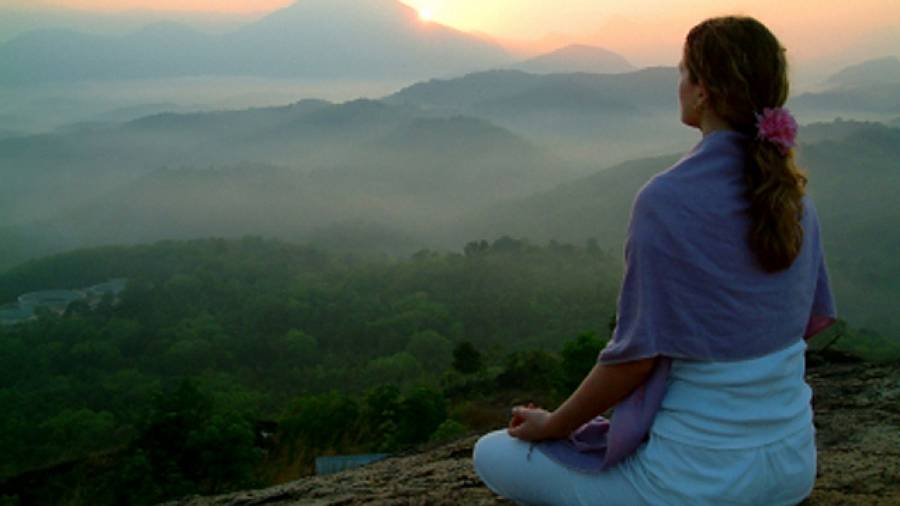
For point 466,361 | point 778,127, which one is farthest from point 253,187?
point 778,127

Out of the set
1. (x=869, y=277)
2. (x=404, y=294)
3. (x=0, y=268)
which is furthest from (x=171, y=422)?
(x=0, y=268)

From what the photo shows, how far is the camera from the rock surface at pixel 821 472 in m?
2.96

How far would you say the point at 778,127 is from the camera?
5.98ft

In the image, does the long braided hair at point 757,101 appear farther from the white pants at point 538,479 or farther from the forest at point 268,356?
the forest at point 268,356

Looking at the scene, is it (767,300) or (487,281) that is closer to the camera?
(767,300)

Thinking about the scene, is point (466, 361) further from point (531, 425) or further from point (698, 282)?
point (698, 282)

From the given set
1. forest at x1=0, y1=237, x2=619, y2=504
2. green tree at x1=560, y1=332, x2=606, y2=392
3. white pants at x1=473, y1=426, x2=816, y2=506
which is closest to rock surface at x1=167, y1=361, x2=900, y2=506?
white pants at x1=473, y1=426, x2=816, y2=506

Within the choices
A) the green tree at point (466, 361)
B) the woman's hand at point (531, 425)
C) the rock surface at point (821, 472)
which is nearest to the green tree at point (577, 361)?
the rock surface at point (821, 472)

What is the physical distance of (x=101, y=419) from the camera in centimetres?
3053

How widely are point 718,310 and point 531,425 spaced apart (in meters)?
0.73

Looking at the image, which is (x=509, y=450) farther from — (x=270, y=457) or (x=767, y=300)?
(x=270, y=457)

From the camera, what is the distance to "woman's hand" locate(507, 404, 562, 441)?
7.42ft

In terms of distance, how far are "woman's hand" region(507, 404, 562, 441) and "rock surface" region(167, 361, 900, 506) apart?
0.70 meters

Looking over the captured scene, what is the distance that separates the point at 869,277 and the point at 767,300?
66222mm
